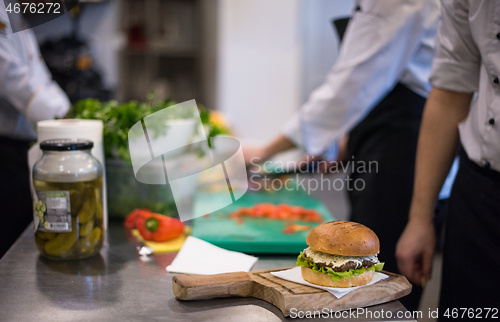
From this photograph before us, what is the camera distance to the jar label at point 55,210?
0.87 metres

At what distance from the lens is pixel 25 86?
114cm

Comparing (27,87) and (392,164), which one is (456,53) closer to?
(392,164)

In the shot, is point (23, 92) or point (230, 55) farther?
point (230, 55)

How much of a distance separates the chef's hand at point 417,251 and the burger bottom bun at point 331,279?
1.29 feet

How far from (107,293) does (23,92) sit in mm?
642

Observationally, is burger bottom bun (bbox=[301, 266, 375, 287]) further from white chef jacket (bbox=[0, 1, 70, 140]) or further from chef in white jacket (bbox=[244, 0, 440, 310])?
white chef jacket (bbox=[0, 1, 70, 140])

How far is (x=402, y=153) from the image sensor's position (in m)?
1.38

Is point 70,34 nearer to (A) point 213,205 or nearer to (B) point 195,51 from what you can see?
(B) point 195,51

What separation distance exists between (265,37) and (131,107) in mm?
A: 3377

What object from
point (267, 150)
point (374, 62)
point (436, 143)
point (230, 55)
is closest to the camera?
point (436, 143)

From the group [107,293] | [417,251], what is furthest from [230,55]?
[107,293]

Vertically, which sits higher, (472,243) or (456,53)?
(456,53)

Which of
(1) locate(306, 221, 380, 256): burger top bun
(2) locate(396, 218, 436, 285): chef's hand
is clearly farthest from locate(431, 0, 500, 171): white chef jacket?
(1) locate(306, 221, 380, 256): burger top bun

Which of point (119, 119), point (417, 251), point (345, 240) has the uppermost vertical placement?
point (119, 119)
